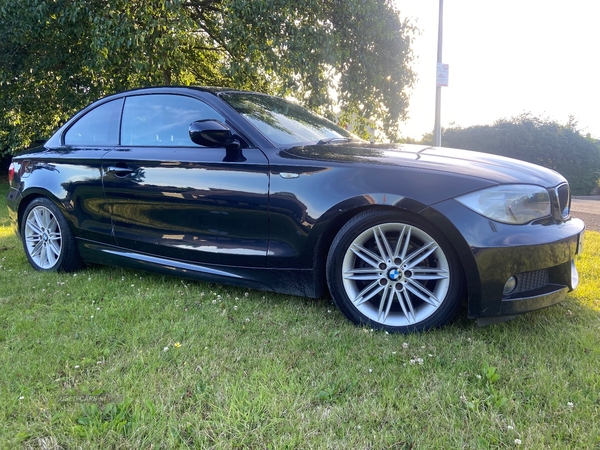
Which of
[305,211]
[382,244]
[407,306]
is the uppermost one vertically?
[305,211]

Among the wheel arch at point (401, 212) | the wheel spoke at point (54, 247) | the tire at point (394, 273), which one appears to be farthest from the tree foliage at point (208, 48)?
the tire at point (394, 273)

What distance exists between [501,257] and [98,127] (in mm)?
3270

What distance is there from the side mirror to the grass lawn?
106 cm

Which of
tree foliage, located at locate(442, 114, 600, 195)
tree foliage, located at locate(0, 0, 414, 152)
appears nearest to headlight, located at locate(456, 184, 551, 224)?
tree foliage, located at locate(0, 0, 414, 152)

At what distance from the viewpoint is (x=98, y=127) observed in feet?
12.2

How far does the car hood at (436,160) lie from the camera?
7.80 feet

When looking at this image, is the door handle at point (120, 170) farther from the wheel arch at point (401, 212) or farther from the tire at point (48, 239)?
the wheel arch at point (401, 212)

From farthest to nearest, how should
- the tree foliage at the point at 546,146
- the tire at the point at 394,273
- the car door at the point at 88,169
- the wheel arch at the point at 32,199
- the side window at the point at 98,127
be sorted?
1. the tree foliage at the point at 546,146
2. the wheel arch at the point at 32,199
3. the side window at the point at 98,127
4. the car door at the point at 88,169
5. the tire at the point at 394,273

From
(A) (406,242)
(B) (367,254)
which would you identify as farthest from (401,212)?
(B) (367,254)

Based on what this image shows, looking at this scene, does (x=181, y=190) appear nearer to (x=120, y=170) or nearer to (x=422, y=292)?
(x=120, y=170)

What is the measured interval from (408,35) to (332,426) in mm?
8355

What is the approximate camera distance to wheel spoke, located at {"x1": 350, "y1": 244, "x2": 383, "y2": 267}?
8.25ft

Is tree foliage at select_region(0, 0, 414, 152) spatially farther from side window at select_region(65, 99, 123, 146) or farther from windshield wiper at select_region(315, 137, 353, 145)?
windshield wiper at select_region(315, 137, 353, 145)

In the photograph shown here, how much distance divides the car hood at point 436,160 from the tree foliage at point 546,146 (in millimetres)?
14026
